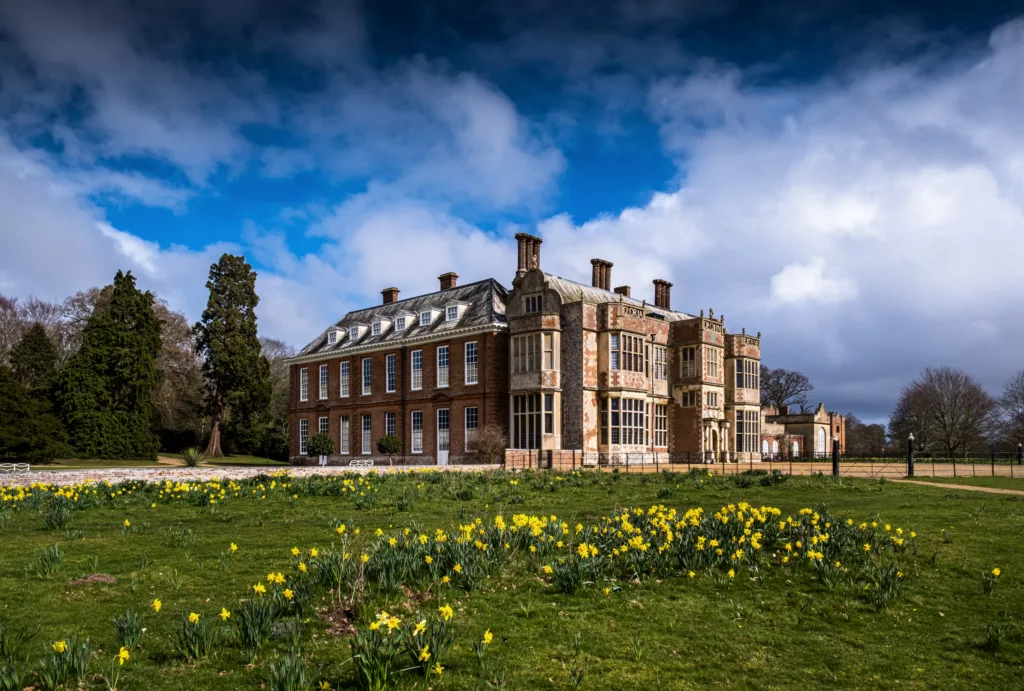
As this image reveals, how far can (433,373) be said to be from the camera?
145 feet

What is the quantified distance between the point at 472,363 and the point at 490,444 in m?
6.06

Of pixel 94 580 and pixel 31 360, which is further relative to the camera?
pixel 31 360

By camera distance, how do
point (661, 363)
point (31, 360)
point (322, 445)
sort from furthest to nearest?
point (31, 360), point (322, 445), point (661, 363)

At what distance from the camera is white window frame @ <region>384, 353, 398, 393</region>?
47312mm

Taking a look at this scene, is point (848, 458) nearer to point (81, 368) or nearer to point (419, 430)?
point (419, 430)

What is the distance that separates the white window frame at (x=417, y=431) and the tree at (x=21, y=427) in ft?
62.0

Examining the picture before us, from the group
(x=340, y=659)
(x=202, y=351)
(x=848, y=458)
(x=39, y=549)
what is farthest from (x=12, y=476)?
(x=848, y=458)

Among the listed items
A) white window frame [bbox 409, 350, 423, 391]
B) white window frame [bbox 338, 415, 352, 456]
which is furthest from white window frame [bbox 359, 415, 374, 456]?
white window frame [bbox 409, 350, 423, 391]

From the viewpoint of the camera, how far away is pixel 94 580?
31.1 ft

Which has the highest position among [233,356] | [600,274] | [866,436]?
[600,274]

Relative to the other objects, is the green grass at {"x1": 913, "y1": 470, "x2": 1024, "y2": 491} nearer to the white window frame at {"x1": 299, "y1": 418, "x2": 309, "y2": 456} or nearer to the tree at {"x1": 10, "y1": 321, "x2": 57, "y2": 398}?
the white window frame at {"x1": 299, "y1": 418, "x2": 309, "y2": 456}

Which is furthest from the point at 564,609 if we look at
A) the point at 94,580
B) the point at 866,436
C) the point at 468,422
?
the point at 866,436

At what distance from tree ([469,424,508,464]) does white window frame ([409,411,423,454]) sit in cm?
613

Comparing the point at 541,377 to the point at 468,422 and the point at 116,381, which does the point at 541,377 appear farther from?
the point at 116,381
